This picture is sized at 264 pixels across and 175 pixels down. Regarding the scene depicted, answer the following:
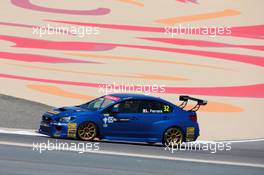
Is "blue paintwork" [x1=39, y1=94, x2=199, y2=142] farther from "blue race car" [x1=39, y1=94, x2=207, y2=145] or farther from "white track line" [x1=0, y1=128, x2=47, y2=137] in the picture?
"white track line" [x1=0, y1=128, x2=47, y2=137]

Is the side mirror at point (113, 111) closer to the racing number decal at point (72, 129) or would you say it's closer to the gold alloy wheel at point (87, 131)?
the gold alloy wheel at point (87, 131)

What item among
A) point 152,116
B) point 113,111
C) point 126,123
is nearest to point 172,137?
point 152,116

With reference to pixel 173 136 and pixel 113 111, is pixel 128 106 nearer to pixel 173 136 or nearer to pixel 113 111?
pixel 113 111

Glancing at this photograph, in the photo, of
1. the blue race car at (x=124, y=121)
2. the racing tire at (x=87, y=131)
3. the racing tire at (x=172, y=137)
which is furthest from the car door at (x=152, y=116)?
the racing tire at (x=87, y=131)

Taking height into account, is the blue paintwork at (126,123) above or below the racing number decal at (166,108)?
below

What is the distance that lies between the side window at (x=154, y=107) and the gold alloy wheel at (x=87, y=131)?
1.63 meters

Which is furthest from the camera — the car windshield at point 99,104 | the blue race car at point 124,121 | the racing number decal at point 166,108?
the racing number decal at point 166,108

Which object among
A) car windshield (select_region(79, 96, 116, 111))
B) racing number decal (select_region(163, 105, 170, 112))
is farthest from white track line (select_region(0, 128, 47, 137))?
racing number decal (select_region(163, 105, 170, 112))

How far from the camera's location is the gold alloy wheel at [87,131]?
1717 centimetres

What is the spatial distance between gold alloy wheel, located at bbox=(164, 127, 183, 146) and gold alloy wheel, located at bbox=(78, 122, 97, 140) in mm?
2105

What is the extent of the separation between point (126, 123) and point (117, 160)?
3721 millimetres

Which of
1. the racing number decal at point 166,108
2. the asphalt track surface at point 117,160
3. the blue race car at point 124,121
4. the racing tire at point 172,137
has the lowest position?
the asphalt track surface at point 117,160

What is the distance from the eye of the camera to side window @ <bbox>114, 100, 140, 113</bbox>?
17953 mm

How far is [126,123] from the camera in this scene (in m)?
17.8
